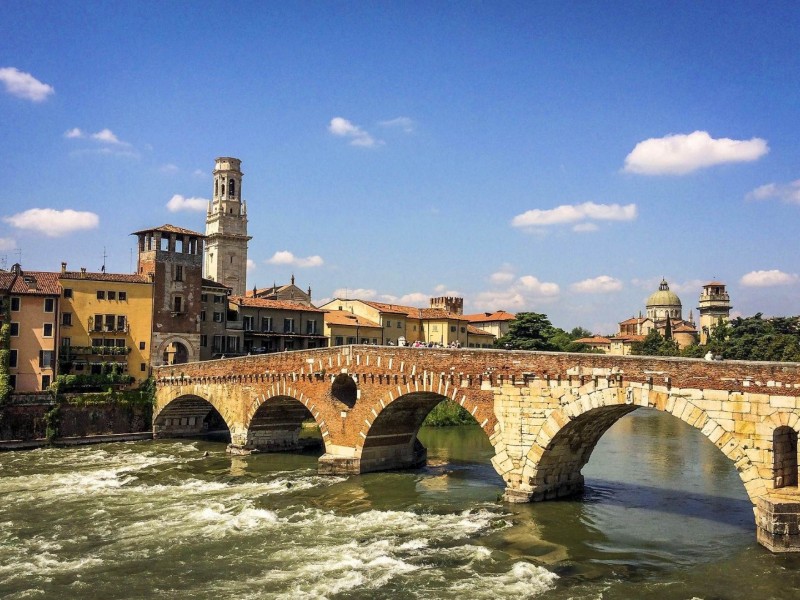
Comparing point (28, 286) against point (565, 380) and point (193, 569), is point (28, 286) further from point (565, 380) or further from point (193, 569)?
point (565, 380)

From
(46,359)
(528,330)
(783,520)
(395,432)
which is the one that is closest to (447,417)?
(395,432)

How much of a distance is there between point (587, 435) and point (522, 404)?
3.10m

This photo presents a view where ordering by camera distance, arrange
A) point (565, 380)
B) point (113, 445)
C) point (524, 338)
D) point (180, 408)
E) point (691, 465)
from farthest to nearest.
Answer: point (524, 338) → point (180, 408) → point (113, 445) → point (691, 465) → point (565, 380)

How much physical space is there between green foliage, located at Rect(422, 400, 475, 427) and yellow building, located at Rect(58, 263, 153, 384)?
812 inches

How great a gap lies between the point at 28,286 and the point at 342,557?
36.5 meters

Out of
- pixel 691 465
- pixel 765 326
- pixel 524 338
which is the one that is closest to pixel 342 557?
pixel 691 465

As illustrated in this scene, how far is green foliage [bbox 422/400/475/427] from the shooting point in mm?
52737

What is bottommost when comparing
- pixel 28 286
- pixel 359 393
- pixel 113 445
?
pixel 113 445

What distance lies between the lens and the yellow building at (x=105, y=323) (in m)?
50.3

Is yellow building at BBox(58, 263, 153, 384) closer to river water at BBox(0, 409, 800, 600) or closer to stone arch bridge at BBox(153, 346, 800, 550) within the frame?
stone arch bridge at BBox(153, 346, 800, 550)

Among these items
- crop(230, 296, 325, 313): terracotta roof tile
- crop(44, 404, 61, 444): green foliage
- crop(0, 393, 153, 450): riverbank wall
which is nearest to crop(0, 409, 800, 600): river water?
crop(44, 404, 61, 444): green foliage

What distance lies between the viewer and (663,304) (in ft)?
476

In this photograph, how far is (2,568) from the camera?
21.1m

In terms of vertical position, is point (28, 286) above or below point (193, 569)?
above
